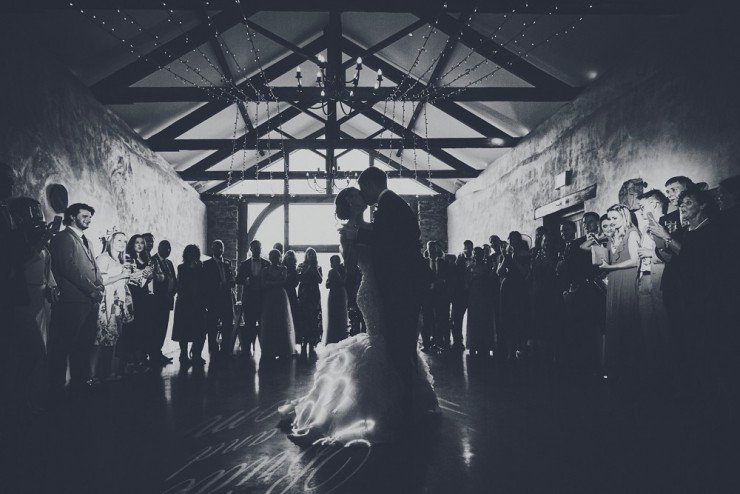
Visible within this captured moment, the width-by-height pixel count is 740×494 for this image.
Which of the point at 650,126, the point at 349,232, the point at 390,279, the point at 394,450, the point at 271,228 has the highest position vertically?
the point at 650,126

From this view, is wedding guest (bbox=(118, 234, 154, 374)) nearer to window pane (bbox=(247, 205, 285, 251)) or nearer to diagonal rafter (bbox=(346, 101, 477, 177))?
diagonal rafter (bbox=(346, 101, 477, 177))

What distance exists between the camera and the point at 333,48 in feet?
23.5

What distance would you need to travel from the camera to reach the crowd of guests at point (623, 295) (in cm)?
250

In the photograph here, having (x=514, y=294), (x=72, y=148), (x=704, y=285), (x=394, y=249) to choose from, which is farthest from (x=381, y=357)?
(x=72, y=148)

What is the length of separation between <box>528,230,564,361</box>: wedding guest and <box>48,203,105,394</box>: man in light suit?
13.5 feet

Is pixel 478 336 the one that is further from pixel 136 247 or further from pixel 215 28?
pixel 215 28

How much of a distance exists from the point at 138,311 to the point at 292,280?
6.26 ft

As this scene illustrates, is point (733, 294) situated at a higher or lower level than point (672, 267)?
lower

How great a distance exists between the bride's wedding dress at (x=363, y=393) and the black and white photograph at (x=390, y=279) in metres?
0.01

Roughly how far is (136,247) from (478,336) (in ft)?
13.7

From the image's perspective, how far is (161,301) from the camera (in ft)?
17.2

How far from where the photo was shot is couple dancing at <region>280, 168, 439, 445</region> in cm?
232

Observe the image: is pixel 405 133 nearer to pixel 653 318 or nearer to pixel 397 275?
pixel 653 318

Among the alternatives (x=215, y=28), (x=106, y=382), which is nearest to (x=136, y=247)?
(x=106, y=382)
